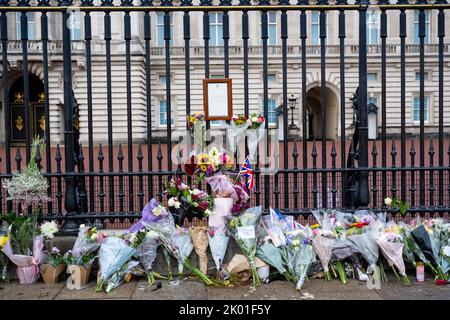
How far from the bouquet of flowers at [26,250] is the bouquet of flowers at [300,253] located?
2.41m

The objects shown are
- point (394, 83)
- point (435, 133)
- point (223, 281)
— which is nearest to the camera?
point (223, 281)

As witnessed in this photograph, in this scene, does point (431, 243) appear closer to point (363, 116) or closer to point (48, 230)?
point (363, 116)

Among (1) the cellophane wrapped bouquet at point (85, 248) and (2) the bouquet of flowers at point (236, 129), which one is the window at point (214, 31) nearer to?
(2) the bouquet of flowers at point (236, 129)

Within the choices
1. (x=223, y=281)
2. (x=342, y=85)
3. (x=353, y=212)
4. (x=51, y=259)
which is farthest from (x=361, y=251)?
(x=51, y=259)

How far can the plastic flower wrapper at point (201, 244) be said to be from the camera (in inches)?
155

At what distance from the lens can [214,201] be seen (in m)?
4.12

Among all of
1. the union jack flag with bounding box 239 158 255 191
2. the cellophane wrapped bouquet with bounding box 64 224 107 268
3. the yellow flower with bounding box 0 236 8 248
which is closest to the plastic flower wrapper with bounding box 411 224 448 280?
the union jack flag with bounding box 239 158 255 191

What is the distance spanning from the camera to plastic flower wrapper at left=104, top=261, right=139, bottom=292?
3670 millimetres

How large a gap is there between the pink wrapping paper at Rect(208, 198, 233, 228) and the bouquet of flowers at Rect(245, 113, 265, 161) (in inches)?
24.8

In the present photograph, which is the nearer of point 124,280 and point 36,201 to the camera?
point 124,280

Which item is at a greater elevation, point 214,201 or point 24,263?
point 214,201

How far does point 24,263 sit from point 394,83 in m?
27.3

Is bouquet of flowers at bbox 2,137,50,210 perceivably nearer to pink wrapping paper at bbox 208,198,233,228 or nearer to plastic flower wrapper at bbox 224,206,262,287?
pink wrapping paper at bbox 208,198,233,228

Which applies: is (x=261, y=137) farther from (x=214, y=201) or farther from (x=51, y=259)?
(x=51, y=259)
